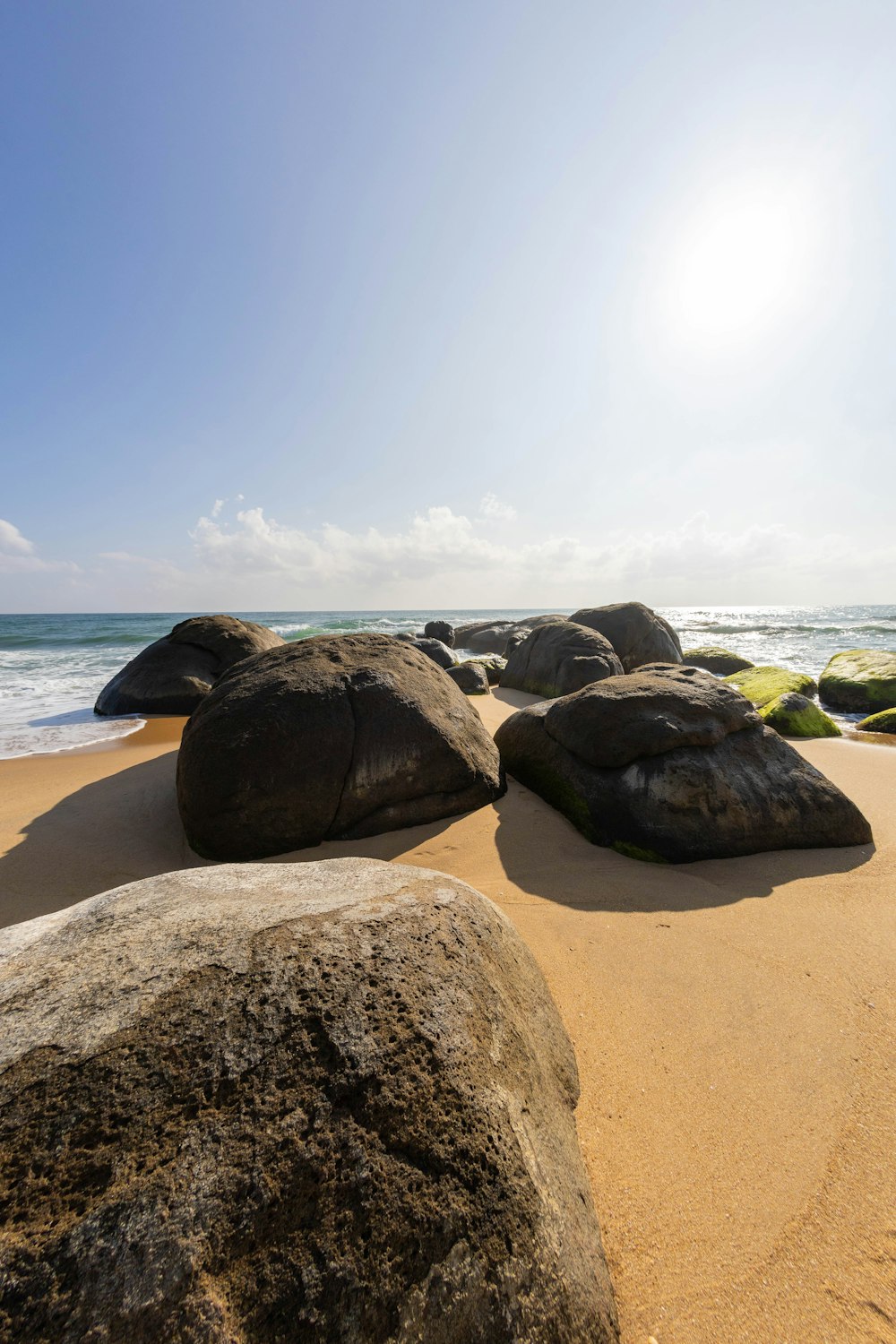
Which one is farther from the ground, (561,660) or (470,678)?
(561,660)

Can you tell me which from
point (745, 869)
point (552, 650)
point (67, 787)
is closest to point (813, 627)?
point (552, 650)

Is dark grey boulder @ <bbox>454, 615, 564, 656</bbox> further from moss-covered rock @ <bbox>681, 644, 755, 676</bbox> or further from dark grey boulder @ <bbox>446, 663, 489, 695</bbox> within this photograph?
dark grey boulder @ <bbox>446, 663, 489, 695</bbox>

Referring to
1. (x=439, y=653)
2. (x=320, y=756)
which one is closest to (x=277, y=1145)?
(x=320, y=756)

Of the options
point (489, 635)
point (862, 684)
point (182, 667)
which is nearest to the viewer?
point (182, 667)

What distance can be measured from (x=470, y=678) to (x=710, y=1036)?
9.59 meters

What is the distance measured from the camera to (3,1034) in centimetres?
120

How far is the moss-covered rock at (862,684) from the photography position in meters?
9.73

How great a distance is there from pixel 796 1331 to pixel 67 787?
610cm

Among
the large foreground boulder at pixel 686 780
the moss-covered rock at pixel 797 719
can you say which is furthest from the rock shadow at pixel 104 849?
the moss-covered rock at pixel 797 719

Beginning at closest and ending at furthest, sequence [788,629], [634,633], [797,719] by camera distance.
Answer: [797,719]
[634,633]
[788,629]

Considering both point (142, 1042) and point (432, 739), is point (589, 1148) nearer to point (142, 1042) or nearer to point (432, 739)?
point (142, 1042)

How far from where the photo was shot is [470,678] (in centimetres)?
1161

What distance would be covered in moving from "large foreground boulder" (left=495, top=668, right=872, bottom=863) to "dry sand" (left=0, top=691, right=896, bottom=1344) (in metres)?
0.15

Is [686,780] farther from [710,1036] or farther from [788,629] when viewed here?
[788,629]
